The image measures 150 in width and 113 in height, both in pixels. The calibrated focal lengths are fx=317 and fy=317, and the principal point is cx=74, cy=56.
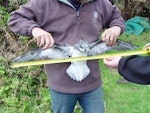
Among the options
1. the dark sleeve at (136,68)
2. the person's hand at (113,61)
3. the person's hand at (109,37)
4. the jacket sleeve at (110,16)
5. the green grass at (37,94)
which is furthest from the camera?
the green grass at (37,94)

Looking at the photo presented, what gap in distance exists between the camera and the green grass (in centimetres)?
359

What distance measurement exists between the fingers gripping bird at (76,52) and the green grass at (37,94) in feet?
4.67

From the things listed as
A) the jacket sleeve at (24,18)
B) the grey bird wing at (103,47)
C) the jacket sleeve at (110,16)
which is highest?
the jacket sleeve at (24,18)

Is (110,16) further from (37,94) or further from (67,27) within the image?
(37,94)

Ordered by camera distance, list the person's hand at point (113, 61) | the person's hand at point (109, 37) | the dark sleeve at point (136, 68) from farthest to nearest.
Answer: the person's hand at point (109, 37), the person's hand at point (113, 61), the dark sleeve at point (136, 68)

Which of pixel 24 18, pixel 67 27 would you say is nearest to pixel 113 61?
pixel 67 27

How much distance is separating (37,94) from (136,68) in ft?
7.23

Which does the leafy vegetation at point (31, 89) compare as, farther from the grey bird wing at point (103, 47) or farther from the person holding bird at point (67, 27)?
the grey bird wing at point (103, 47)

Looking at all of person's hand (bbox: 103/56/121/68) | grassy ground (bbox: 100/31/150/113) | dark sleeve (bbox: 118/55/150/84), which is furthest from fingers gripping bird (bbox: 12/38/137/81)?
grassy ground (bbox: 100/31/150/113)

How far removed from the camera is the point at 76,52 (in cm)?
202

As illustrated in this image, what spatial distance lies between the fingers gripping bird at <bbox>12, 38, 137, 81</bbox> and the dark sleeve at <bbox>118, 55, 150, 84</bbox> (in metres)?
0.23

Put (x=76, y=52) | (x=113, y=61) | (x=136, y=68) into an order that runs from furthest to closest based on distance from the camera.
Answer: (x=76, y=52) < (x=113, y=61) < (x=136, y=68)

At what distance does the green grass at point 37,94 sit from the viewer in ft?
11.8

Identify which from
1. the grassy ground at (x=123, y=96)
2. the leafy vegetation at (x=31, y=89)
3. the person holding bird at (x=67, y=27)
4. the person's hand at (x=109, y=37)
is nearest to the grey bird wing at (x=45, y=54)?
the person holding bird at (x=67, y=27)
